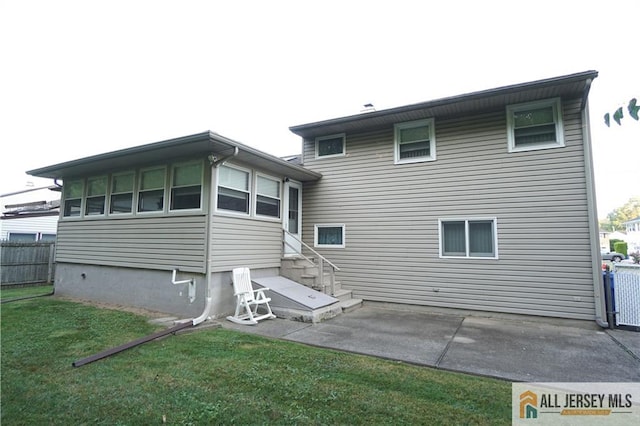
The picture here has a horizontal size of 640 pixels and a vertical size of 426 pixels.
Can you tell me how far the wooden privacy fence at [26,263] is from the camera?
428 inches

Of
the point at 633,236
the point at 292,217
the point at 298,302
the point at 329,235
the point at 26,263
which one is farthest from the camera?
the point at 633,236

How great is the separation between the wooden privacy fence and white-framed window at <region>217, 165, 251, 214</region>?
30.1ft

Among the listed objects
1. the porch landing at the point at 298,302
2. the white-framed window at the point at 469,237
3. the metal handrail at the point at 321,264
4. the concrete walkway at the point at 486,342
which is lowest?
the concrete walkway at the point at 486,342

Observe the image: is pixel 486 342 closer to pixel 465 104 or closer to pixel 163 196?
pixel 465 104

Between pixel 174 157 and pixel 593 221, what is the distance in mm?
8710

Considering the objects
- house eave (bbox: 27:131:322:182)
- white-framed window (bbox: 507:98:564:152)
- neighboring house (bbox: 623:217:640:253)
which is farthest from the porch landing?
neighboring house (bbox: 623:217:640:253)

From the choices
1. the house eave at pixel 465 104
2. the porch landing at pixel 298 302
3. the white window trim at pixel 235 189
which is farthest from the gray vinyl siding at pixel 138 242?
the house eave at pixel 465 104

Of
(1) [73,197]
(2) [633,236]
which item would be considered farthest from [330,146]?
(2) [633,236]

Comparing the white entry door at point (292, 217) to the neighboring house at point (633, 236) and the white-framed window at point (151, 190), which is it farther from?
the neighboring house at point (633, 236)

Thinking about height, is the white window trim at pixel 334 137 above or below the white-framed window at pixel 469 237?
above

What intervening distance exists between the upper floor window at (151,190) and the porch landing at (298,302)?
9.27 ft

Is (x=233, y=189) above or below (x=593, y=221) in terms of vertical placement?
above

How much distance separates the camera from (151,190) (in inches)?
304

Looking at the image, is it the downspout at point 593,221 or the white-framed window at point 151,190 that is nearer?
the downspout at point 593,221
